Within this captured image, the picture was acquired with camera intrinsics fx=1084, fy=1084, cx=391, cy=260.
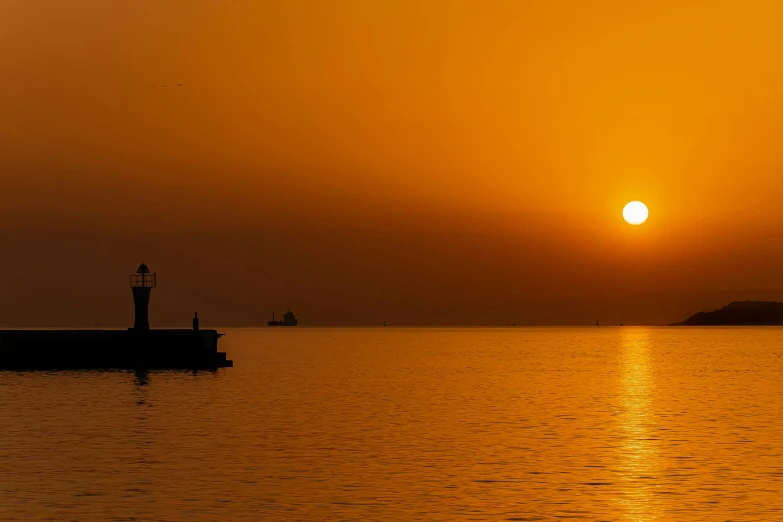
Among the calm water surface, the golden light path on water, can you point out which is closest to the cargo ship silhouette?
the calm water surface

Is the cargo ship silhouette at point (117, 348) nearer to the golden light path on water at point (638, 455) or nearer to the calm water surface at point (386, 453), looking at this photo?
the calm water surface at point (386, 453)

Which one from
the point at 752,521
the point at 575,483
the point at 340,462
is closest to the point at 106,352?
the point at 340,462

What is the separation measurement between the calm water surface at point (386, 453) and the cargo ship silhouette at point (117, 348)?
13.8 metres

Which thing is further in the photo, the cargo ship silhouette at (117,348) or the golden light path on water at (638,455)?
the cargo ship silhouette at (117,348)

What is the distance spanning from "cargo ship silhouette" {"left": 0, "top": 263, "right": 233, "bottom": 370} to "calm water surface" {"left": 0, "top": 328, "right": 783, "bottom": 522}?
45.3ft

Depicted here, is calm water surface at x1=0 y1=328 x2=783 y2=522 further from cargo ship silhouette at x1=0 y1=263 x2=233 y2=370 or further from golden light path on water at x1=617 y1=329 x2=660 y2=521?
cargo ship silhouette at x1=0 y1=263 x2=233 y2=370

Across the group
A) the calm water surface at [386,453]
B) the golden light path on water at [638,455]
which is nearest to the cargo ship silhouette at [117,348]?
the calm water surface at [386,453]

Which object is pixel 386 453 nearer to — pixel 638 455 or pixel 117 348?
pixel 638 455

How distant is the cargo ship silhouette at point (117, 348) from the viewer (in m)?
89.7

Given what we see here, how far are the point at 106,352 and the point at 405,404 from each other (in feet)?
128

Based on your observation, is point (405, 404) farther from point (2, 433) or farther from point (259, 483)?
point (259, 483)

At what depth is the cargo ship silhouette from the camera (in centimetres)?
8969

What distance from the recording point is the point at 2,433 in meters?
44.9

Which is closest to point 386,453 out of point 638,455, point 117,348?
point 638,455
